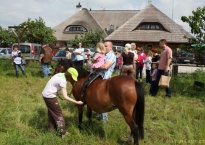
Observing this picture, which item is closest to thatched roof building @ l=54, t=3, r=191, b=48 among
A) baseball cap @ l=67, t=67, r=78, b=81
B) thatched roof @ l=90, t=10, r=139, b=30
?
thatched roof @ l=90, t=10, r=139, b=30

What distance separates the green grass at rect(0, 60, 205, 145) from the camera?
4.19m

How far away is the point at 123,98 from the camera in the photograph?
13.2ft

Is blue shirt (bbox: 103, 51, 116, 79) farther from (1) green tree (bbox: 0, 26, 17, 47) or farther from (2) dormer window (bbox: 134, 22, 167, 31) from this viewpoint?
(1) green tree (bbox: 0, 26, 17, 47)

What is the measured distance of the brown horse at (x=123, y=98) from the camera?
13.2ft

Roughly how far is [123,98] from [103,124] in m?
1.24

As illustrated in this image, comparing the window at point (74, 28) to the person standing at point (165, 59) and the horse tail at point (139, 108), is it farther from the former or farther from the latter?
the horse tail at point (139, 108)

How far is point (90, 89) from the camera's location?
4547 millimetres

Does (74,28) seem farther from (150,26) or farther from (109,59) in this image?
(109,59)

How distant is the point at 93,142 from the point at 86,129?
2.03ft

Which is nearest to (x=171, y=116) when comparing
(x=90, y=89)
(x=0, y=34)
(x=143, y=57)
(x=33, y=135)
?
(x=90, y=89)

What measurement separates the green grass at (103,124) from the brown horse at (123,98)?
0.38 metres

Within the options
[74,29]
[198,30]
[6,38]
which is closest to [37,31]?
[6,38]

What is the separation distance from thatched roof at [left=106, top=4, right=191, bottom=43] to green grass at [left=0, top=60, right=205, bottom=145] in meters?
27.1

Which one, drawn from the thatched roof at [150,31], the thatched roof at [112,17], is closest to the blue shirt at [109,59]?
the thatched roof at [150,31]
